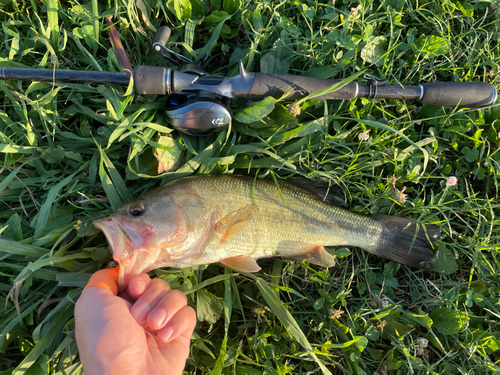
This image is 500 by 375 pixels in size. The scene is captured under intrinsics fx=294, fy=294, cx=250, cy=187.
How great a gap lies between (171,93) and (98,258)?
150cm

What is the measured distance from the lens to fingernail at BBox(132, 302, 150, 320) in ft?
6.47

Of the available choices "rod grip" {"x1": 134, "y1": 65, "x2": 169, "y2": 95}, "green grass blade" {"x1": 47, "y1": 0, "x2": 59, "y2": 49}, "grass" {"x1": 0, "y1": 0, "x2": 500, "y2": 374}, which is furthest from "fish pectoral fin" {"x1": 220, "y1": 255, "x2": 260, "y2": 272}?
"green grass blade" {"x1": 47, "y1": 0, "x2": 59, "y2": 49}

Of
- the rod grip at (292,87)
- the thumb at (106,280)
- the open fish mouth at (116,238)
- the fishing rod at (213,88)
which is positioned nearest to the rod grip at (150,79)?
the fishing rod at (213,88)

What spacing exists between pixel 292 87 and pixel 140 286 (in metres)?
1.93

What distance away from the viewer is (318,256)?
2641mm

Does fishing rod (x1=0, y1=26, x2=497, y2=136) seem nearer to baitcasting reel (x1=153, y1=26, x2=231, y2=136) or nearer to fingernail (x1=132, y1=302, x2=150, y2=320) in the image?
baitcasting reel (x1=153, y1=26, x2=231, y2=136)

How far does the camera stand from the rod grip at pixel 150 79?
7.39 feet

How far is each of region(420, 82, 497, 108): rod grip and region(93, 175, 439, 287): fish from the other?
1.12m

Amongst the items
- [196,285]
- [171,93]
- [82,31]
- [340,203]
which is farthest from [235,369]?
[82,31]

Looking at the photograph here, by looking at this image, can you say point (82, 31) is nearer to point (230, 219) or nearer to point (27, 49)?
point (27, 49)

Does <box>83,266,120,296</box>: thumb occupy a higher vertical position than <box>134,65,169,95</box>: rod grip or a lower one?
lower

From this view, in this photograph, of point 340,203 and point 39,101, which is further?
point 340,203

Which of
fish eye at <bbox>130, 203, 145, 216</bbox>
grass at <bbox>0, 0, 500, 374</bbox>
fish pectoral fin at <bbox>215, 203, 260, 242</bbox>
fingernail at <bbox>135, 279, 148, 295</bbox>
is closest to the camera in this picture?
fingernail at <bbox>135, 279, 148, 295</bbox>

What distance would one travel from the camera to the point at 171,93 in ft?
7.61
